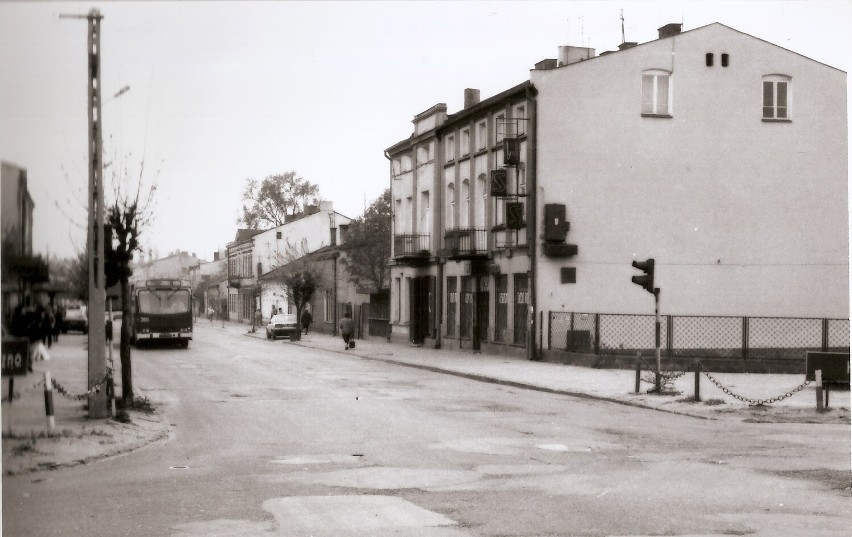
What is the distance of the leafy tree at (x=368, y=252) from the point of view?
1906 inches

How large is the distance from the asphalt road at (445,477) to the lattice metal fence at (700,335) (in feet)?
30.2

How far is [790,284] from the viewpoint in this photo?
2733 centimetres

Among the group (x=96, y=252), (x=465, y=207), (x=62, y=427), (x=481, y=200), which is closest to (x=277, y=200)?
(x=481, y=200)

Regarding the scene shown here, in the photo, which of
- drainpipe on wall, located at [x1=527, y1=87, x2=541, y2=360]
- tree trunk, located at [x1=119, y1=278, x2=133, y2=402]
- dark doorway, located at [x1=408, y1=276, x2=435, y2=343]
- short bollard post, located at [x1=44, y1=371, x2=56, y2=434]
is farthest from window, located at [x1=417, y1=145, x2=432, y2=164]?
short bollard post, located at [x1=44, y1=371, x2=56, y2=434]

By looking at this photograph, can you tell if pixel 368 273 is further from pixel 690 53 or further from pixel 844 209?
pixel 844 209

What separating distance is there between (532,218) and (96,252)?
18.4 metres

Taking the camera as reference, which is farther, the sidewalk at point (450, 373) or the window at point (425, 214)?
the window at point (425, 214)

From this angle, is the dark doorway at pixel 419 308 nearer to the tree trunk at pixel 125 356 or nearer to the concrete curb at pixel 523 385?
the concrete curb at pixel 523 385

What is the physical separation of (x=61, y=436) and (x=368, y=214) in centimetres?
3867

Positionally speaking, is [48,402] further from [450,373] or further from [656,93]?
[656,93]

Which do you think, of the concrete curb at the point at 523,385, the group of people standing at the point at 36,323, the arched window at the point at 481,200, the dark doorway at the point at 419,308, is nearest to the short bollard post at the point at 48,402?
the group of people standing at the point at 36,323

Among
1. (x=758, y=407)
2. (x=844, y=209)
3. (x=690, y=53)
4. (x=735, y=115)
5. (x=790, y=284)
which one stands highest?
(x=690, y=53)

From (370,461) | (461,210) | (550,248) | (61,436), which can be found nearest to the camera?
(370,461)

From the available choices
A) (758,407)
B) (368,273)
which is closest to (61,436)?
(758,407)
